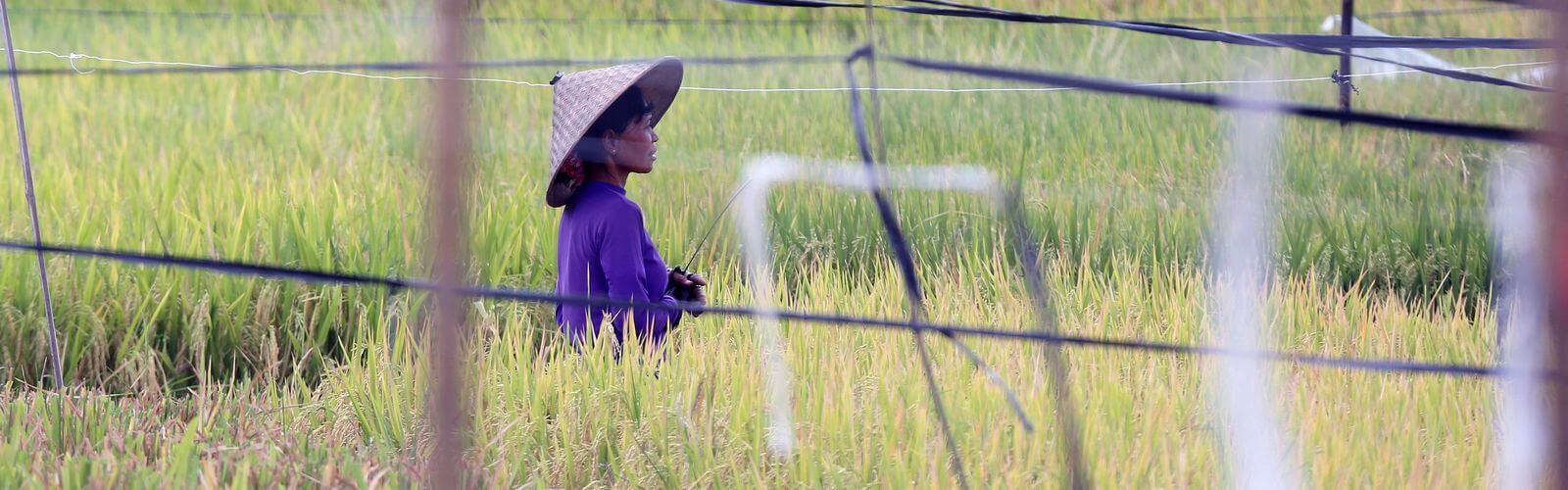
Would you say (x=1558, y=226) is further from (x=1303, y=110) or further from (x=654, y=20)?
(x=654, y=20)

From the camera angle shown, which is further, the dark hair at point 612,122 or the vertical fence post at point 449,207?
the dark hair at point 612,122

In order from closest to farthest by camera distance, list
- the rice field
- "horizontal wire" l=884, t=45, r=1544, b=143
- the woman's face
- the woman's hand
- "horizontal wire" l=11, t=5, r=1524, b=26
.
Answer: "horizontal wire" l=884, t=45, r=1544, b=143, the rice field, the woman's face, the woman's hand, "horizontal wire" l=11, t=5, r=1524, b=26

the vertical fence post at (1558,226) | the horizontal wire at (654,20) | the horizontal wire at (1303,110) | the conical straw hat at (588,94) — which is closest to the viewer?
the vertical fence post at (1558,226)

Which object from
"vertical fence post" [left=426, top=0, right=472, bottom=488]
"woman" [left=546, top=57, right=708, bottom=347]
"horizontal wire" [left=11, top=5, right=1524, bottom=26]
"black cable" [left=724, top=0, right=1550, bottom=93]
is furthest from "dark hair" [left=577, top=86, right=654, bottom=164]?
"horizontal wire" [left=11, top=5, right=1524, bottom=26]

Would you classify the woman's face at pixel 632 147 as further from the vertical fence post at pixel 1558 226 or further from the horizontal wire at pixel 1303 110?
the vertical fence post at pixel 1558 226

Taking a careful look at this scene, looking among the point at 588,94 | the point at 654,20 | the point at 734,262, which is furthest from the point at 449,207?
the point at 654,20

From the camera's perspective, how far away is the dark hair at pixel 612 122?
6.98 feet

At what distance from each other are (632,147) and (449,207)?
4.30 ft

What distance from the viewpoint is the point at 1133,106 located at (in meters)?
3.94

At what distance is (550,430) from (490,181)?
1.60m

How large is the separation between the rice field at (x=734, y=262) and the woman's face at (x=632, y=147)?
0.89 feet

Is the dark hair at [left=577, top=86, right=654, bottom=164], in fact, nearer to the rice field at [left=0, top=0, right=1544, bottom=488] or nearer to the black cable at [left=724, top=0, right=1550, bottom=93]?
the rice field at [left=0, top=0, right=1544, bottom=488]

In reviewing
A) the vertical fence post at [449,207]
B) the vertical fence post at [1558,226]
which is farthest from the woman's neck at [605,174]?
the vertical fence post at [1558,226]

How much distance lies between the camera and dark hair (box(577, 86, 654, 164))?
2.13 metres
